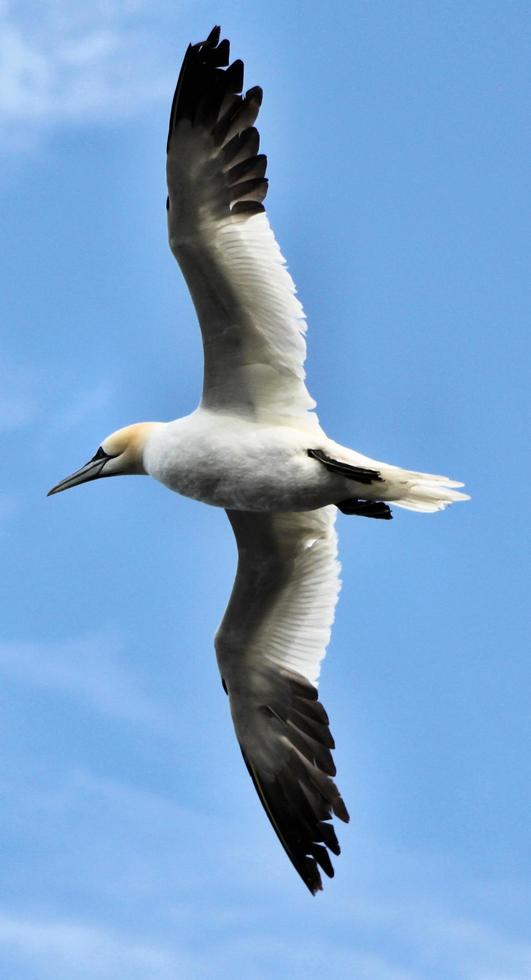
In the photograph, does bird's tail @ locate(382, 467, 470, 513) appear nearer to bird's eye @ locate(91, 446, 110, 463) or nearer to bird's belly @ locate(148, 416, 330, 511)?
bird's belly @ locate(148, 416, 330, 511)

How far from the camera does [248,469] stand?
1337cm

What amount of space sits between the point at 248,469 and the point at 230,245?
5.36 feet

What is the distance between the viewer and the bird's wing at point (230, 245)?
42.2ft

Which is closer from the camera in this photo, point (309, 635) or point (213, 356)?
point (213, 356)

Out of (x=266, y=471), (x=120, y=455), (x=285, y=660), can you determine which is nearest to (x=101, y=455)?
(x=120, y=455)

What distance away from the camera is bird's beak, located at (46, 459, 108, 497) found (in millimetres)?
14766

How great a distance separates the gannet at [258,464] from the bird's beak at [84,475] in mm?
18

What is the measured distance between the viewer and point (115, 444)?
47.6 feet

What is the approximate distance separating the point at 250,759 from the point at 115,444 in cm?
285

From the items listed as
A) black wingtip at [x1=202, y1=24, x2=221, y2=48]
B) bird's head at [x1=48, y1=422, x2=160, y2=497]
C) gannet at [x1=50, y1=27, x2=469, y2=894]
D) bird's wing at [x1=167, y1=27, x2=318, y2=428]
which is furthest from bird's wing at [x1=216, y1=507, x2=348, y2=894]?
black wingtip at [x1=202, y1=24, x2=221, y2=48]

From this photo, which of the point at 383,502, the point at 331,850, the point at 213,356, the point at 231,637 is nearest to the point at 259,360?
the point at 213,356

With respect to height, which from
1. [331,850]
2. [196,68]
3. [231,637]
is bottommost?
[331,850]

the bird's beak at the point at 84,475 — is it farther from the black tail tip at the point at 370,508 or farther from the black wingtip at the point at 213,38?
the black wingtip at the point at 213,38

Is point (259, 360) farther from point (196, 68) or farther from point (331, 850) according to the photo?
point (331, 850)
